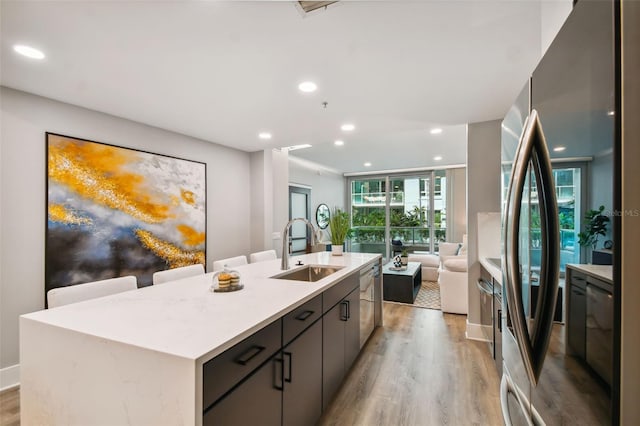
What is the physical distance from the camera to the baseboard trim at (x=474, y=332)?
10.6ft

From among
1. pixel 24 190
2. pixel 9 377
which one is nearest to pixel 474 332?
pixel 9 377

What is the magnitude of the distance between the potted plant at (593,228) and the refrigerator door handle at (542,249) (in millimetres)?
76

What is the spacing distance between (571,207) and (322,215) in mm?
6953

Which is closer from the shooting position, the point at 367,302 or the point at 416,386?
the point at 416,386

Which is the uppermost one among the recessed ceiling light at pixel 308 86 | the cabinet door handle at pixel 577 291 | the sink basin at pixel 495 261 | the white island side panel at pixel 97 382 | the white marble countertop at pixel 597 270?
the recessed ceiling light at pixel 308 86

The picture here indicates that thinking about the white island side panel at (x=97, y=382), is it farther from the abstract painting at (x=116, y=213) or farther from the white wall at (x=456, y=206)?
the white wall at (x=456, y=206)

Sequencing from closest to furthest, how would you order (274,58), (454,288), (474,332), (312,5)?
(312,5), (274,58), (474,332), (454,288)

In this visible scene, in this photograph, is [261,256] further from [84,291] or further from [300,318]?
[300,318]

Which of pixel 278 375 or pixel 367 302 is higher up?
pixel 278 375

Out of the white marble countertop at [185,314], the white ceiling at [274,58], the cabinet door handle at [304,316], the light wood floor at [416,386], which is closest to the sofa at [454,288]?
the light wood floor at [416,386]

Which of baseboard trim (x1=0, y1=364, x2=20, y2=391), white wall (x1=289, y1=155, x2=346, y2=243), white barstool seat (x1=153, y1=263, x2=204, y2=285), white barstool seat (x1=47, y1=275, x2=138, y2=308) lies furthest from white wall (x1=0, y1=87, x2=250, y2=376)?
white wall (x1=289, y1=155, x2=346, y2=243)

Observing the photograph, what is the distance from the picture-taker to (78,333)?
1.15 meters

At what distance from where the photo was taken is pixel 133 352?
102cm

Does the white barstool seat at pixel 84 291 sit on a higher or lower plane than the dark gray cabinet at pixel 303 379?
higher
